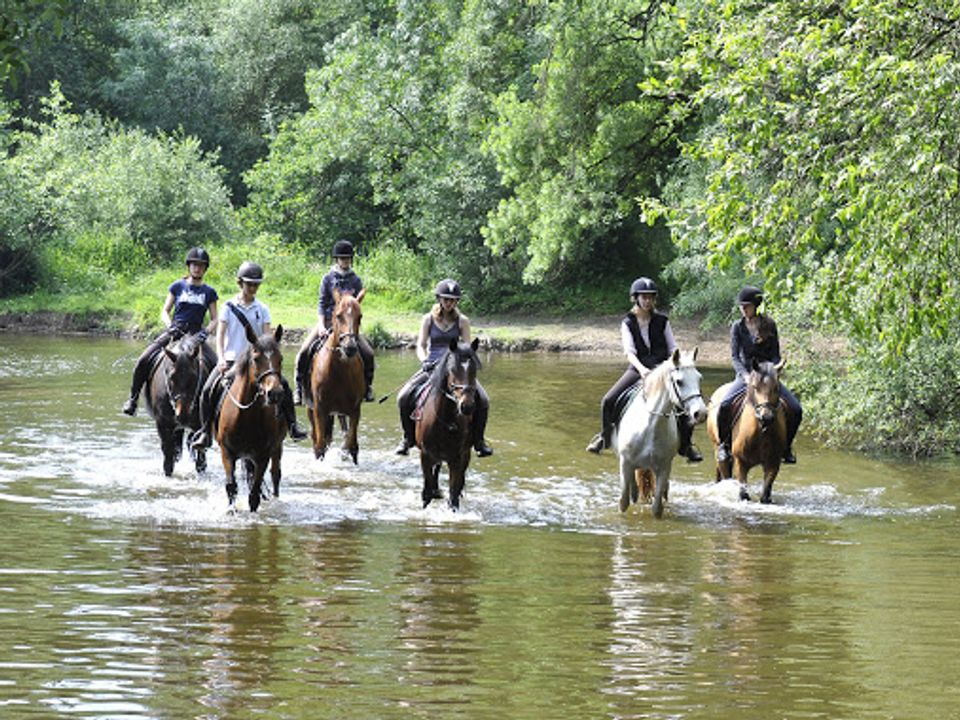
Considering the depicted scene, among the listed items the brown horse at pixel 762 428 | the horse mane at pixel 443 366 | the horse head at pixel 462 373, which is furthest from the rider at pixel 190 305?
the brown horse at pixel 762 428

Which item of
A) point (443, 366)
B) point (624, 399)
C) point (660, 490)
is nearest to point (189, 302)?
point (443, 366)

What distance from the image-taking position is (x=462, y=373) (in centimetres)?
1398

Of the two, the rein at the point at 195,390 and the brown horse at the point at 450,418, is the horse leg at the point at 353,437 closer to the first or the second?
the rein at the point at 195,390

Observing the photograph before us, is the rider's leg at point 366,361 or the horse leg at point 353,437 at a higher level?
the rider's leg at point 366,361

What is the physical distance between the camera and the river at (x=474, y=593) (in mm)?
7938

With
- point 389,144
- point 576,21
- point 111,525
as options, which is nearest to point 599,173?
point 576,21

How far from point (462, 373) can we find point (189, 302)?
12.9ft

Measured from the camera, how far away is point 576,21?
3619cm

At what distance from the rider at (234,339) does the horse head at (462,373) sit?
1.62 metres

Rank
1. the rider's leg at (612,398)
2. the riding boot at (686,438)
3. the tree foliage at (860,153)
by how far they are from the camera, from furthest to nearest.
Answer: the rider's leg at (612,398)
the riding boot at (686,438)
the tree foliage at (860,153)

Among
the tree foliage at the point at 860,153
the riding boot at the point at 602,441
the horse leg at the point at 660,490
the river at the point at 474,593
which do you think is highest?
the tree foliage at the point at 860,153

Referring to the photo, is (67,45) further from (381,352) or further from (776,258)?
(776,258)

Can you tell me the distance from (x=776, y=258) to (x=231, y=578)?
6429 millimetres

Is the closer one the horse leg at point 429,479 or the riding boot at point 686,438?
the riding boot at point 686,438
